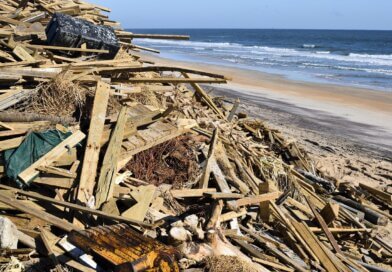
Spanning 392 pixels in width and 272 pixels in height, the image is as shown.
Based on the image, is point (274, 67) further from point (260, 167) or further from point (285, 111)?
point (260, 167)

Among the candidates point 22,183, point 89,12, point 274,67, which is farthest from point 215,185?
point 274,67

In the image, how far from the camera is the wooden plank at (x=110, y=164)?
5.66m

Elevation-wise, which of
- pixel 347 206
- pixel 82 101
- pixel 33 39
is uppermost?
pixel 33 39

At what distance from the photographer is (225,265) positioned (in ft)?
16.0

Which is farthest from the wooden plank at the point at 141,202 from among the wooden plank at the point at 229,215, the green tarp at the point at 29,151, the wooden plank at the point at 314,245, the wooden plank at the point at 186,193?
the wooden plank at the point at 314,245

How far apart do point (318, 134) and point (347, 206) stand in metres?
6.87

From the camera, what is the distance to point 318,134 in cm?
1498

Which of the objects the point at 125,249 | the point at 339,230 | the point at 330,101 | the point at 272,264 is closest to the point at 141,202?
the point at 125,249

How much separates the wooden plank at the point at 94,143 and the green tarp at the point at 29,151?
0.38 m

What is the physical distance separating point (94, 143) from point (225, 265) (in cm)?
257

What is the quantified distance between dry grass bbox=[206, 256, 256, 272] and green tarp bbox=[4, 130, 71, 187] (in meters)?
2.59

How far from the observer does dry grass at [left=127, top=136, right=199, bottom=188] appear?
21.6 ft

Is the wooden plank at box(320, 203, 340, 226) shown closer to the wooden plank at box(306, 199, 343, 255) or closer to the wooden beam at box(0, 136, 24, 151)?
the wooden plank at box(306, 199, 343, 255)

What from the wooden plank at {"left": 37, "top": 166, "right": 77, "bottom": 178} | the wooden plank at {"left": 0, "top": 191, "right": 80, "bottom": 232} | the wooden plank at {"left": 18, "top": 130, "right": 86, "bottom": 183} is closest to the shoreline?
the wooden plank at {"left": 18, "top": 130, "right": 86, "bottom": 183}
